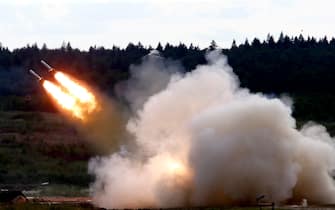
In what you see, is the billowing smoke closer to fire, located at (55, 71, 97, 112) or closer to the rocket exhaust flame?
fire, located at (55, 71, 97, 112)

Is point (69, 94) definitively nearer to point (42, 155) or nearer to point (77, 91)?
point (77, 91)

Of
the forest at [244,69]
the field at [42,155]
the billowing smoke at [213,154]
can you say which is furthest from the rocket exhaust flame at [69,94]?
the forest at [244,69]

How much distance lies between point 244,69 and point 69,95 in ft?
160

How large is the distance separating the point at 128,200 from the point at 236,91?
27.1 feet

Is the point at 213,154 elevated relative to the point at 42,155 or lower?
lower

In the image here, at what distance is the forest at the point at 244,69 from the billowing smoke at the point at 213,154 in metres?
25.7

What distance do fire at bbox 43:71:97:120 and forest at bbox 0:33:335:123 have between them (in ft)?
79.6

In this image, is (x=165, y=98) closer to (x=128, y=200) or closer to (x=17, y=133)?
(x=128, y=200)

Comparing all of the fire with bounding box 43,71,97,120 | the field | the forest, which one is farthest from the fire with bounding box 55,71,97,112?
the forest

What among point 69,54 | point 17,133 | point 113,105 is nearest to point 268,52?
point 69,54

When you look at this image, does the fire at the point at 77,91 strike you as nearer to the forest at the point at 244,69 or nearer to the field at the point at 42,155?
the field at the point at 42,155

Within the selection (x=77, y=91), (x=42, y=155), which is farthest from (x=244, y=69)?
(x=77, y=91)

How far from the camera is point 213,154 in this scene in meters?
43.9

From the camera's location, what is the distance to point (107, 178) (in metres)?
46.7
